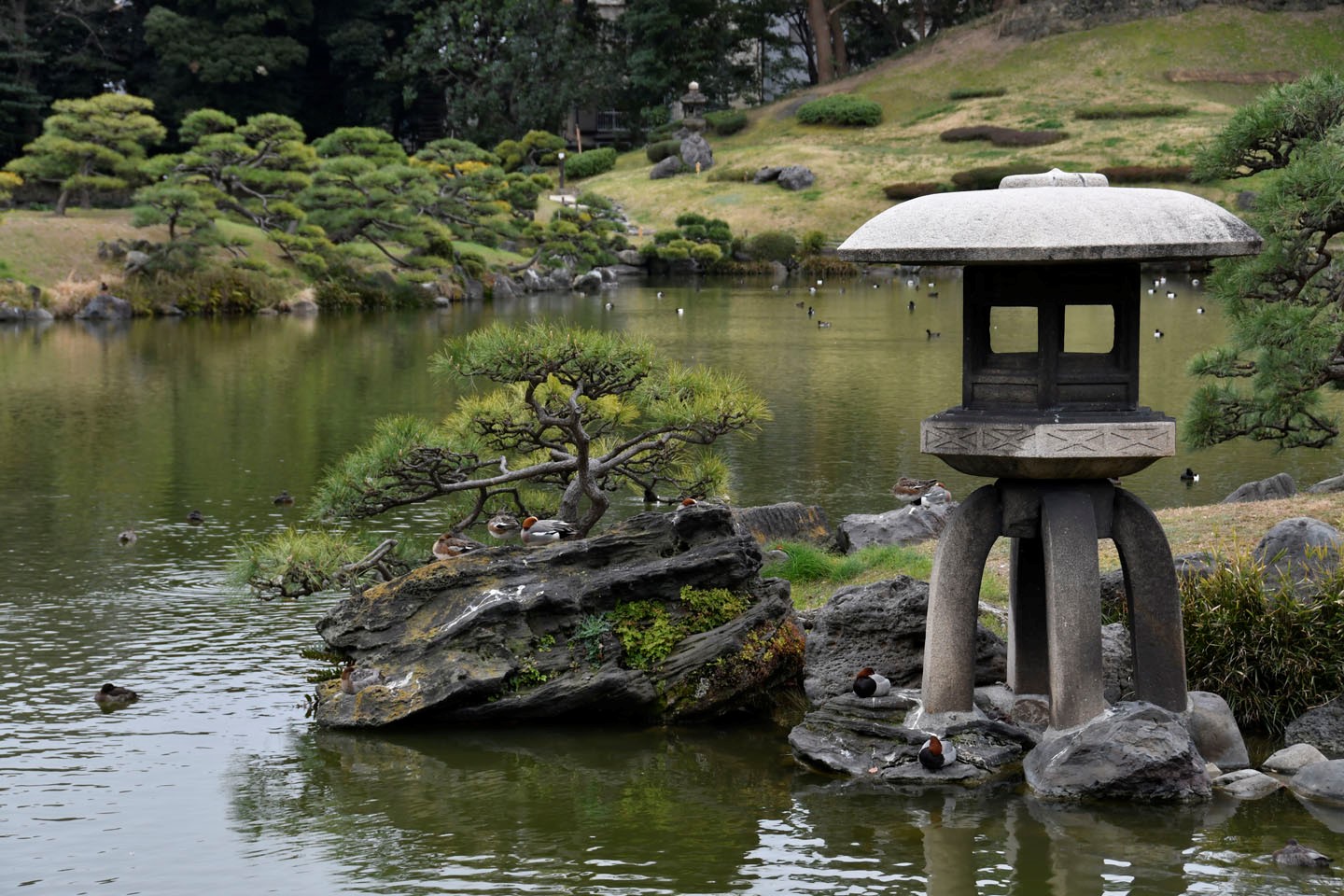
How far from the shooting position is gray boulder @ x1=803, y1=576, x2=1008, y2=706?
10.6 meters

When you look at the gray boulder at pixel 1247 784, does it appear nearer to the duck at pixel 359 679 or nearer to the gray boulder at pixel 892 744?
the gray boulder at pixel 892 744

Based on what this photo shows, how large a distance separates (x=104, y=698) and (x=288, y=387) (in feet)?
61.2

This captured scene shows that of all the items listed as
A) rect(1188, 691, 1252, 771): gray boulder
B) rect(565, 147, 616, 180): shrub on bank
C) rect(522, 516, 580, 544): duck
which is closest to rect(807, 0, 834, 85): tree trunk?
rect(565, 147, 616, 180): shrub on bank

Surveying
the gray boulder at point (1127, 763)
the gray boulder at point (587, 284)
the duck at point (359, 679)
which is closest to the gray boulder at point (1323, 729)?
the gray boulder at point (1127, 763)

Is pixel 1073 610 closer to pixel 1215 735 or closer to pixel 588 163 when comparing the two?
pixel 1215 735

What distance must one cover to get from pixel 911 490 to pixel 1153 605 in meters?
8.33

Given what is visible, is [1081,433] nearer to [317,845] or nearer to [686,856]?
[686,856]

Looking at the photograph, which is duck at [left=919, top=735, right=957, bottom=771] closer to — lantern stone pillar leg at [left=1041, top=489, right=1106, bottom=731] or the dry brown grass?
lantern stone pillar leg at [left=1041, top=489, right=1106, bottom=731]

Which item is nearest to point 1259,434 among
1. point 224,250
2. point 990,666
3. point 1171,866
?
point 990,666

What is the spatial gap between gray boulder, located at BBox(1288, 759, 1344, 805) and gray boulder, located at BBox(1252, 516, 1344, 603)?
1.48m

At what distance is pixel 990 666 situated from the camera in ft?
34.8

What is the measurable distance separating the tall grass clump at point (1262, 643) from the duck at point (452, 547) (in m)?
5.46

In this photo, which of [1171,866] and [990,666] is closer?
[1171,866]

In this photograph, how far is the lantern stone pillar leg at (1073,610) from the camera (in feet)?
30.2
